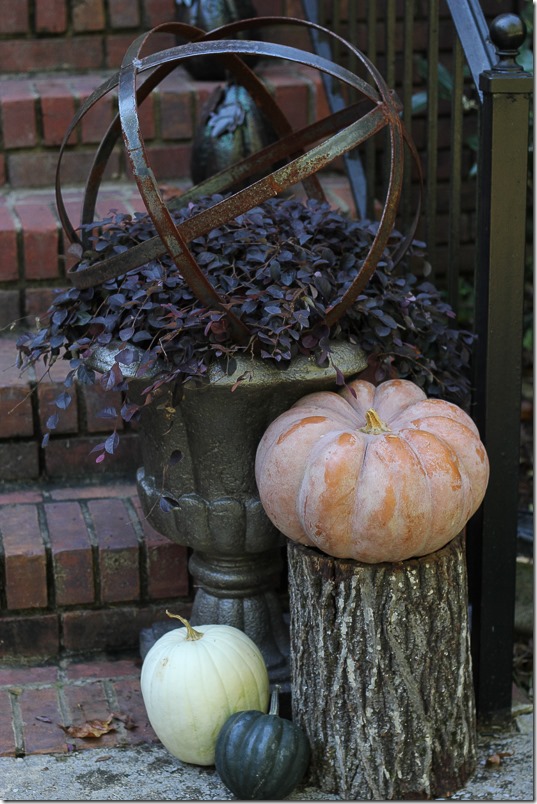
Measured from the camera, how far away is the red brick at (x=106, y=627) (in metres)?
2.31

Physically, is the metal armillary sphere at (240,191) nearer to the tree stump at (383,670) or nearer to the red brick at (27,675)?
the tree stump at (383,670)

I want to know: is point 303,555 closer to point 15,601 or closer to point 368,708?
point 368,708

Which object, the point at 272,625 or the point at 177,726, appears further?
the point at 272,625

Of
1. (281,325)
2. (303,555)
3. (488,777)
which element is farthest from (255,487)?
(488,777)

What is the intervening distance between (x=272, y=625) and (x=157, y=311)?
0.76m

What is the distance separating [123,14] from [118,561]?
5.93ft

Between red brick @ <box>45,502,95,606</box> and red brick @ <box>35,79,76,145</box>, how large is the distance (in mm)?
1248

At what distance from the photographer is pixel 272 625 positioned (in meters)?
2.24

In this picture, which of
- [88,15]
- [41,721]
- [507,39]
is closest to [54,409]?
[41,721]

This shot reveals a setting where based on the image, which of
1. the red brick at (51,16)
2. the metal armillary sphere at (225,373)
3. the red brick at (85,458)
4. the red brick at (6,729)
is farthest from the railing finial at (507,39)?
the red brick at (51,16)

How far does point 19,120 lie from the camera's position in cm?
297

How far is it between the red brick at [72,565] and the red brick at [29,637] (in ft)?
0.19

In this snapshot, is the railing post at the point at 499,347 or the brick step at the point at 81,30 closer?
the railing post at the point at 499,347

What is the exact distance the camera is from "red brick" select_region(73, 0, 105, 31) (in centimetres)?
320
